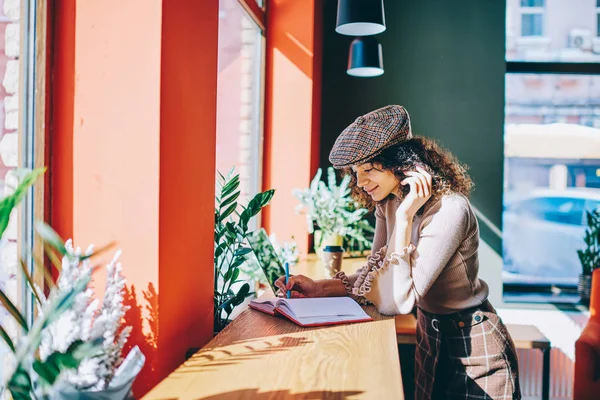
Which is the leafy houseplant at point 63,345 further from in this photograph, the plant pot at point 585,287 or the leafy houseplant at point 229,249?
the plant pot at point 585,287

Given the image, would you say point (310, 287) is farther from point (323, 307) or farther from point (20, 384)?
point (20, 384)

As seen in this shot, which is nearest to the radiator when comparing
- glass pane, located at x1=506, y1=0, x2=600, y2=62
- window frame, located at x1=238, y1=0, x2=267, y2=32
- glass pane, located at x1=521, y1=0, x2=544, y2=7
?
glass pane, located at x1=506, y1=0, x2=600, y2=62

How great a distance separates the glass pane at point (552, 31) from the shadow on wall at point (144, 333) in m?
3.94

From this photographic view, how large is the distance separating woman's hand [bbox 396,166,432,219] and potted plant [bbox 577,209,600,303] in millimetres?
2950

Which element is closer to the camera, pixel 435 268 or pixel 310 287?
pixel 435 268

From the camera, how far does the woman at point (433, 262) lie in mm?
1694

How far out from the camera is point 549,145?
4426mm

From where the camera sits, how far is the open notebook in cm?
173

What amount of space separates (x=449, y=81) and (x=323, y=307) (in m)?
3.04

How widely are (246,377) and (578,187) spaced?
399 centimetres

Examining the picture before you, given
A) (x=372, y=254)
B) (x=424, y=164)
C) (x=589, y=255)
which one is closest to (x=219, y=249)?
Answer: (x=372, y=254)

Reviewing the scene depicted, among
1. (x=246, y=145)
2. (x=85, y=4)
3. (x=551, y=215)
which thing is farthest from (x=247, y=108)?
(x=551, y=215)

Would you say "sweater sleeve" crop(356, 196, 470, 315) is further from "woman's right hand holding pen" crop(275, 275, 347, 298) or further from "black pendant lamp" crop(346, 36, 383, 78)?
"black pendant lamp" crop(346, 36, 383, 78)

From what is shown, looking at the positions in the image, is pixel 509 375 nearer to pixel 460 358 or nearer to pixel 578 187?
pixel 460 358
